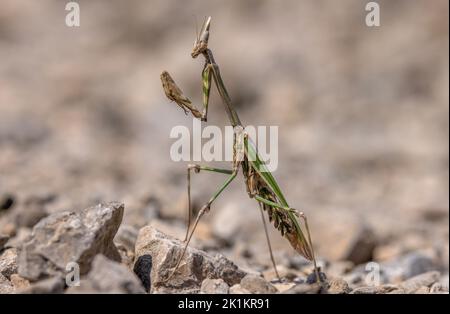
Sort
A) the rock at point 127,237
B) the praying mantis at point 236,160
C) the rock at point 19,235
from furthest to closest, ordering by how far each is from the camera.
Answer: the rock at point 19,235 < the rock at point 127,237 < the praying mantis at point 236,160

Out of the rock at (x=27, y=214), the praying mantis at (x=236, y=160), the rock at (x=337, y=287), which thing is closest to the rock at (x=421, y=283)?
the rock at (x=337, y=287)

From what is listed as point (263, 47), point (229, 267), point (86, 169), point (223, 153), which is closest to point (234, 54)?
point (263, 47)

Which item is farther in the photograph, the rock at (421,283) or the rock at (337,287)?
the rock at (421,283)

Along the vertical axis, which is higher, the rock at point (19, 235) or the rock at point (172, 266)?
the rock at point (19, 235)

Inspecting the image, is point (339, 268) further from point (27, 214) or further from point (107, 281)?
point (107, 281)

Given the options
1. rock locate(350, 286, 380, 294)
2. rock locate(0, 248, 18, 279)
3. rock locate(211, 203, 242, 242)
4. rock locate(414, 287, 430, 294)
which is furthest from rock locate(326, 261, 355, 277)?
rock locate(0, 248, 18, 279)

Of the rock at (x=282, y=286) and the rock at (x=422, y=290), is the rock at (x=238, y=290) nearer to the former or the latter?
the rock at (x=282, y=286)
